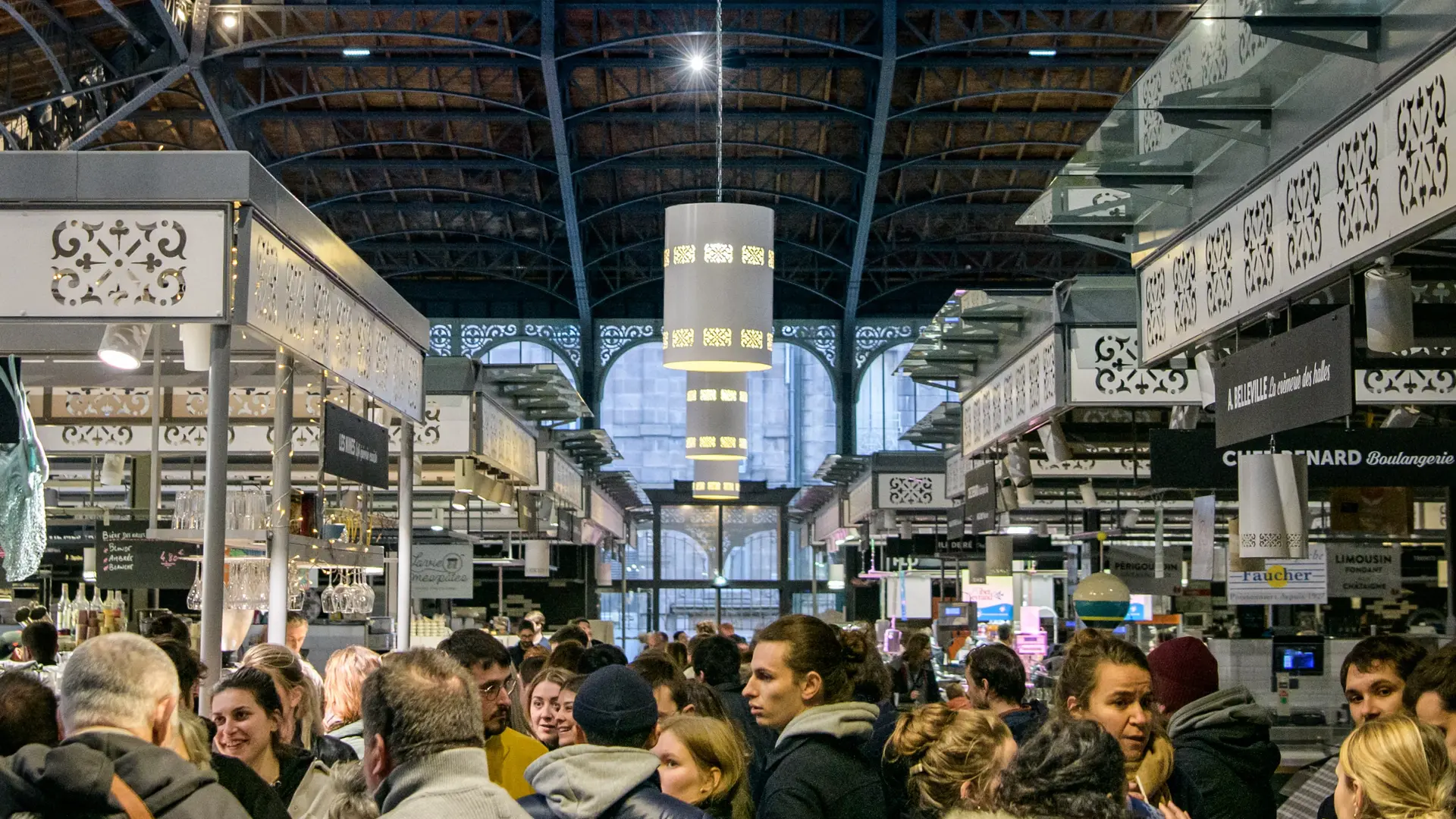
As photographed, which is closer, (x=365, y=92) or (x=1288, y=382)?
(x=1288, y=382)

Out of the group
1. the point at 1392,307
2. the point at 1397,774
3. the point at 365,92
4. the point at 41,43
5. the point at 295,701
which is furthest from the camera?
the point at 365,92

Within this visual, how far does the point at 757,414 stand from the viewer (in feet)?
136

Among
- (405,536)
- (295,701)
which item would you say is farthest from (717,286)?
(295,701)

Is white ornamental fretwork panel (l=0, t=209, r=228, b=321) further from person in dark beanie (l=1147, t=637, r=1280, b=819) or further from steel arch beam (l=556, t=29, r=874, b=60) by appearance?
steel arch beam (l=556, t=29, r=874, b=60)

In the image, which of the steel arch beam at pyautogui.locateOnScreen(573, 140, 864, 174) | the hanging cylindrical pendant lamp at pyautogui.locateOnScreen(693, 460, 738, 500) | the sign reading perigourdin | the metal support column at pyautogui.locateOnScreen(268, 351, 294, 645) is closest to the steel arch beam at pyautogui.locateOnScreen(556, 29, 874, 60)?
the steel arch beam at pyautogui.locateOnScreen(573, 140, 864, 174)

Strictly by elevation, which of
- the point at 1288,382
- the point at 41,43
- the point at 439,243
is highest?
the point at 439,243

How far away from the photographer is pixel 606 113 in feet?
99.0

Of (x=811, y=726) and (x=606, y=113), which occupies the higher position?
(x=606, y=113)

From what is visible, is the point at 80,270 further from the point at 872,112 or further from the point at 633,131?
the point at 633,131

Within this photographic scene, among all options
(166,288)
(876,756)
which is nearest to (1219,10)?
(876,756)

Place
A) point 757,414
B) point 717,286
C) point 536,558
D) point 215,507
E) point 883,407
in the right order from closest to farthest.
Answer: point 215,507, point 717,286, point 536,558, point 883,407, point 757,414

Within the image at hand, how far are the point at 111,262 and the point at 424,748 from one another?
3.86 m

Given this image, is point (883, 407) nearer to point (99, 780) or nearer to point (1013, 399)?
point (1013, 399)

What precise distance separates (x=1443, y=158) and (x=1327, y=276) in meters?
1.11
